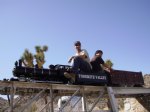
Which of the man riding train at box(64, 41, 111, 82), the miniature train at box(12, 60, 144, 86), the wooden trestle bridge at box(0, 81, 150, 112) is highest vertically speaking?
the man riding train at box(64, 41, 111, 82)

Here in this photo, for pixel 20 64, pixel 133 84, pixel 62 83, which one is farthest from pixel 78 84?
pixel 133 84

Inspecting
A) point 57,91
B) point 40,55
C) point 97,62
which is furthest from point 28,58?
point 97,62

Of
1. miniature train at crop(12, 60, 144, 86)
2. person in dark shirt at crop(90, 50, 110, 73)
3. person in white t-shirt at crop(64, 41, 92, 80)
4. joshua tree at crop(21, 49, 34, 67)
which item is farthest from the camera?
joshua tree at crop(21, 49, 34, 67)

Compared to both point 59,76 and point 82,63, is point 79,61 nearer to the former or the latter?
point 82,63

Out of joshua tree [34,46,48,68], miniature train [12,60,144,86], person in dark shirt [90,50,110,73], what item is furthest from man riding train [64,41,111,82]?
joshua tree [34,46,48,68]

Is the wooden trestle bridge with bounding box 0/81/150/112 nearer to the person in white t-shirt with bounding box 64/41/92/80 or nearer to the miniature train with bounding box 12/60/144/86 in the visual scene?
the miniature train with bounding box 12/60/144/86

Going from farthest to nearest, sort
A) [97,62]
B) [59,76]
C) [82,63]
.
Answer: [97,62]
[82,63]
[59,76]

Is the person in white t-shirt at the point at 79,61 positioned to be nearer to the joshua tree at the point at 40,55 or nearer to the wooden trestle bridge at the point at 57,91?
the wooden trestle bridge at the point at 57,91

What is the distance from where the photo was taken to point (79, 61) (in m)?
10.0

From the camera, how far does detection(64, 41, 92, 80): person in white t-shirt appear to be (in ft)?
32.4

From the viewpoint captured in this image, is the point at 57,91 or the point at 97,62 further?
the point at 57,91

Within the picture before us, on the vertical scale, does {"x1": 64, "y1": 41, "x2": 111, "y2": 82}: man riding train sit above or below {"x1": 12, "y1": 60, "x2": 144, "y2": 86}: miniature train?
above

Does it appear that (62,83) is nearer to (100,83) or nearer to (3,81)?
(100,83)

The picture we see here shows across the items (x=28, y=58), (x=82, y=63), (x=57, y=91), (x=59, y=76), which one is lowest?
(x=57, y=91)
